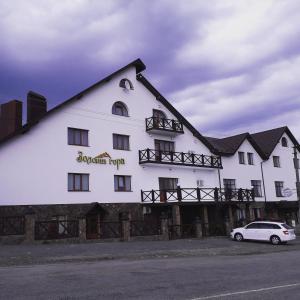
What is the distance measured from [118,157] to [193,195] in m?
7.05

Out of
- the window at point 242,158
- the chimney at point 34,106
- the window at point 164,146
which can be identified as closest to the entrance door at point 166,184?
the window at point 164,146

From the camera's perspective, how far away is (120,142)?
30656mm

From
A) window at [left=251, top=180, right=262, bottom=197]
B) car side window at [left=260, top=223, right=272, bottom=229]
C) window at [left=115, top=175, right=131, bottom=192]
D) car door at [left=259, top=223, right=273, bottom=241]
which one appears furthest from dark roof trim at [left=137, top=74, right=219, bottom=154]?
car door at [left=259, top=223, right=273, bottom=241]

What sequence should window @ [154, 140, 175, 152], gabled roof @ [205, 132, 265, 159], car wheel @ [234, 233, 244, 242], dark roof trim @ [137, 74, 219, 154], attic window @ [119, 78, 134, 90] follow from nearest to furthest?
1. car wheel @ [234, 233, 244, 242]
2. attic window @ [119, 78, 134, 90]
3. dark roof trim @ [137, 74, 219, 154]
4. window @ [154, 140, 175, 152]
5. gabled roof @ [205, 132, 265, 159]

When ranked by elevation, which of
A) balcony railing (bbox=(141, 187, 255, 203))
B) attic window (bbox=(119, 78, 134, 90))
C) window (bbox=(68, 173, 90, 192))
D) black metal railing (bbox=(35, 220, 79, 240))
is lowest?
black metal railing (bbox=(35, 220, 79, 240))

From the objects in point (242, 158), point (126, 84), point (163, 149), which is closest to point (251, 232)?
point (163, 149)

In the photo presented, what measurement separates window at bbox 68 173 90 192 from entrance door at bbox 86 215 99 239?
198 centimetres

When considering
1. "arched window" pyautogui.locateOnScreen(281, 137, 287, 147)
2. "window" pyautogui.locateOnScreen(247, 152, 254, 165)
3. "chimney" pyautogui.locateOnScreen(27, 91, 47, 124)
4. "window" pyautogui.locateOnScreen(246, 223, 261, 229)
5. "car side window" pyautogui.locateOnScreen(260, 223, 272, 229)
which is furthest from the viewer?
"arched window" pyautogui.locateOnScreen(281, 137, 287, 147)

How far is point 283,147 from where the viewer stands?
45281 mm

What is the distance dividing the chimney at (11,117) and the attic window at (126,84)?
8.08 m

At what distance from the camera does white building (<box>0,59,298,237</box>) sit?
25.3 m

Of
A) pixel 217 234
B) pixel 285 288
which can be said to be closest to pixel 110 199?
pixel 217 234

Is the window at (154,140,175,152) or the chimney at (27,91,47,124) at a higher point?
the chimney at (27,91,47,124)

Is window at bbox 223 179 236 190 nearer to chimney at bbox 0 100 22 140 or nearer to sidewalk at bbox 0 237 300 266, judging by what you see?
sidewalk at bbox 0 237 300 266
